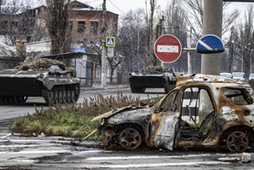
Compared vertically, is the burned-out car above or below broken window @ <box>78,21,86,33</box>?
below

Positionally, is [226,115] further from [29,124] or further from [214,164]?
[29,124]

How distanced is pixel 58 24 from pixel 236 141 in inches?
1018

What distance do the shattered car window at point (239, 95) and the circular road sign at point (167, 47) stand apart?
311 cm

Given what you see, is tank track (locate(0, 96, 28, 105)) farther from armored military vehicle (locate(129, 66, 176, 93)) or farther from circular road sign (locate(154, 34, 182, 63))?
circular road sign (locate(154, 34, 182, 63))

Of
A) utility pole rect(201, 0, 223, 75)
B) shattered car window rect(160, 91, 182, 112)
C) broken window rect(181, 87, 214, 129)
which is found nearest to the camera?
shattered car window rect(160, 91, 182, 112)

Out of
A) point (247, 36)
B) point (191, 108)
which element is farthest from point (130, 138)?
point (247, 36)

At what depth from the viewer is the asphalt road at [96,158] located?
8.30m

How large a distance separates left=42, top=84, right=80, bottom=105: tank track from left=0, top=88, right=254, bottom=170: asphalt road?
1064 centimetres

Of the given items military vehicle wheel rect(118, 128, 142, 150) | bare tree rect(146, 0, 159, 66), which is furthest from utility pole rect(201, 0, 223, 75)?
bare tree rect(146, 0, 159, 66)

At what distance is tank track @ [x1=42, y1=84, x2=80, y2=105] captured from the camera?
852 inches

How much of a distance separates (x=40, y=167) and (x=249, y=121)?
3.89 m

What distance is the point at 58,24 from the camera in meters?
34.3

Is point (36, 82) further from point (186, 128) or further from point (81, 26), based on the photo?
point (81, 26)

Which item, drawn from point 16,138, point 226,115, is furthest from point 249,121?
point 16,138
